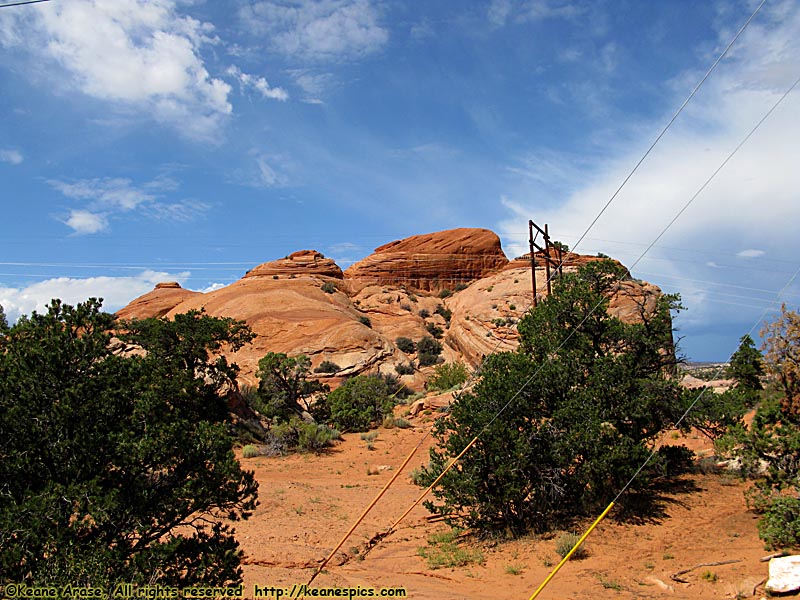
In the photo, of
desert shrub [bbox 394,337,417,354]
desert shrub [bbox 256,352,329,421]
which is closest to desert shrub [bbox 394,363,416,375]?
desert shrub [bbox 394,337,417,354]

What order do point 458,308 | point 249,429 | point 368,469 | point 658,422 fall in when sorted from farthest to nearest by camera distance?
point 458,308
point 249,429
point 368,469
point 658,422

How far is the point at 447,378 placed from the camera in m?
35.2

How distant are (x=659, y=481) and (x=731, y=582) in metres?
6.83

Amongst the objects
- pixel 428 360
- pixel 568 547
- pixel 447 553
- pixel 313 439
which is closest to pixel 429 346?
pixel 428 360

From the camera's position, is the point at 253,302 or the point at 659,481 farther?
the point at 253,302

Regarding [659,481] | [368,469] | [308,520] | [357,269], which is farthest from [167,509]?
[357,269]

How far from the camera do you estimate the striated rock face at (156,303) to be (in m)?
60.1

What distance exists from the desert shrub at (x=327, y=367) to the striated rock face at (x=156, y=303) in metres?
26.7

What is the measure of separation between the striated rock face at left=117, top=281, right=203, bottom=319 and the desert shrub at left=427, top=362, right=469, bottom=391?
32394 millimetres

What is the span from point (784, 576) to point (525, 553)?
514 cm

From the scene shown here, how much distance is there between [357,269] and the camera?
69562mm

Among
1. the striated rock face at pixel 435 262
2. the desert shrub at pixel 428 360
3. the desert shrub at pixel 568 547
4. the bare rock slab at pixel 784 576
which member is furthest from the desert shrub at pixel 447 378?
the striated rock face at pixel 435 262

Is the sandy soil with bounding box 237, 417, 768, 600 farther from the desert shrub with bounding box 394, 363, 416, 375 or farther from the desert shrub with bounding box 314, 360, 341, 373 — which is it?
the desert shrub with bounding box 394, 363, 416, 375

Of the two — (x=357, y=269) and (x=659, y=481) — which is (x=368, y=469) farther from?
(x=357, y=269)
